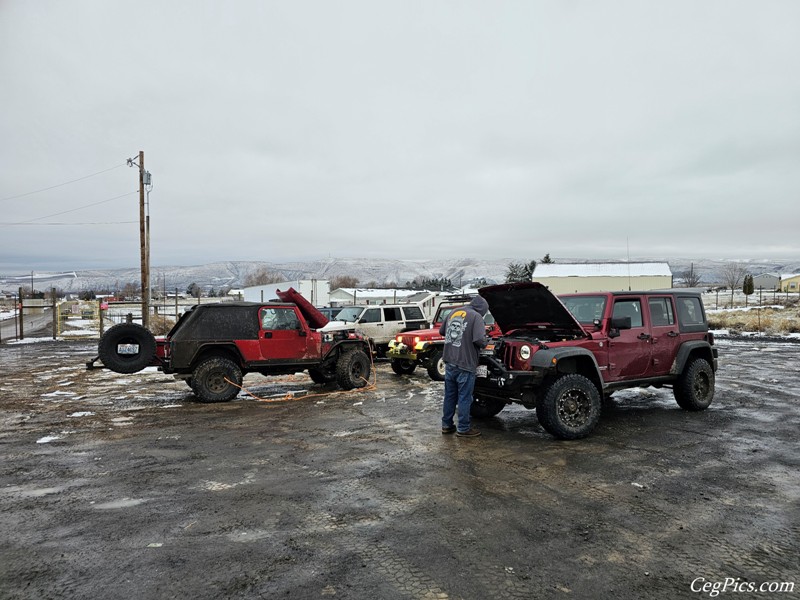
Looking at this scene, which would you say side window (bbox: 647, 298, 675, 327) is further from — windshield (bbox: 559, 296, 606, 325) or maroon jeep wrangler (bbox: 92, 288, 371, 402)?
maroon jeep wrangler (bbox: 92, 288, 371, 402)

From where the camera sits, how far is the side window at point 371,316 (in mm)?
15836

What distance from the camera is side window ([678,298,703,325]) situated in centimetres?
821

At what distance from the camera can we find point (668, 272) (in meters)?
59.9

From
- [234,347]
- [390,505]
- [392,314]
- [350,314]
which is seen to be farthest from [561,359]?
[350,314]

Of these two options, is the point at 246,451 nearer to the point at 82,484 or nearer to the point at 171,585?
the point at 82,484

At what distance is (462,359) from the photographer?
21.4 ft

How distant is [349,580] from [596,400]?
14.7ft

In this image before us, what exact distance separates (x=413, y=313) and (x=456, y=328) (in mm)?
10032

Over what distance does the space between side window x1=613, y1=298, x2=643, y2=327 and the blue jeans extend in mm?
2563

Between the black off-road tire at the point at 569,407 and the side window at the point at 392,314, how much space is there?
9.79m

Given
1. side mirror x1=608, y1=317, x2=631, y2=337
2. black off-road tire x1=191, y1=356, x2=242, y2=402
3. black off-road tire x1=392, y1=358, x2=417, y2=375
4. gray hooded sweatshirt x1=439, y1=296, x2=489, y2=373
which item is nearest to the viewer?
gray hooded sweatshirt x1=439, y1=296, x2=489, y2=373

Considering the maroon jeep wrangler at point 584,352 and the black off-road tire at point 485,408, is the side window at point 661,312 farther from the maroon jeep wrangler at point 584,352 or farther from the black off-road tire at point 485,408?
the black off-road tire at point 485,408

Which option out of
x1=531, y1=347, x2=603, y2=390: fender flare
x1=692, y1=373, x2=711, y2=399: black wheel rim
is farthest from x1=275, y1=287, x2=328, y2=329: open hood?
x1=692, y1=373, x2=711, y2=399: black wheel rim

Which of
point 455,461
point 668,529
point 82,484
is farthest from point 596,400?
point 82,484
